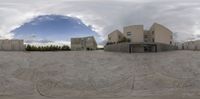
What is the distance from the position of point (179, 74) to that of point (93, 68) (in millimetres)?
8403

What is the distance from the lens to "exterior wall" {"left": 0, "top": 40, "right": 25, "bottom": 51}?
42.3 metres

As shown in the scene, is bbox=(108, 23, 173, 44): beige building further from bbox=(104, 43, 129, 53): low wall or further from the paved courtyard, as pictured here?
the paved courtyard

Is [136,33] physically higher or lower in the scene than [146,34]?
higher

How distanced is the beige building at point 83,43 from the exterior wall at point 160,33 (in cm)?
1184

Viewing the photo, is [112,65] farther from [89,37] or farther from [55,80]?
[89,37]

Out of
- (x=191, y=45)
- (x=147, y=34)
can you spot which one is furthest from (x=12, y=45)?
(x=191, y=45)

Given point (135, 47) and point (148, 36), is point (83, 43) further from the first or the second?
point (148, 36)

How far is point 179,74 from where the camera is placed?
26.8m

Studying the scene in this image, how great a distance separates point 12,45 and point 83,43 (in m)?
13.3

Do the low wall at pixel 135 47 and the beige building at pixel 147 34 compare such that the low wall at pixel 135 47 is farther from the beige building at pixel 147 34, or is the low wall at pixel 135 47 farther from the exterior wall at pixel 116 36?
the exterior wall at pixel 116 36

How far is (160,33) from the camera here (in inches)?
2140

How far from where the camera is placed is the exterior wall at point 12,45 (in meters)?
42.3

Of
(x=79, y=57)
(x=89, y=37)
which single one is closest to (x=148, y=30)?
(x=89, y=37)

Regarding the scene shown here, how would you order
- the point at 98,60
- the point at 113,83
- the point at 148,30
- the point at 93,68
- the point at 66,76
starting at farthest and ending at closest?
the point at 148,30 < the point at 98,60 < the point at 93,68 < the point at 66,76 < the point at 113,83
